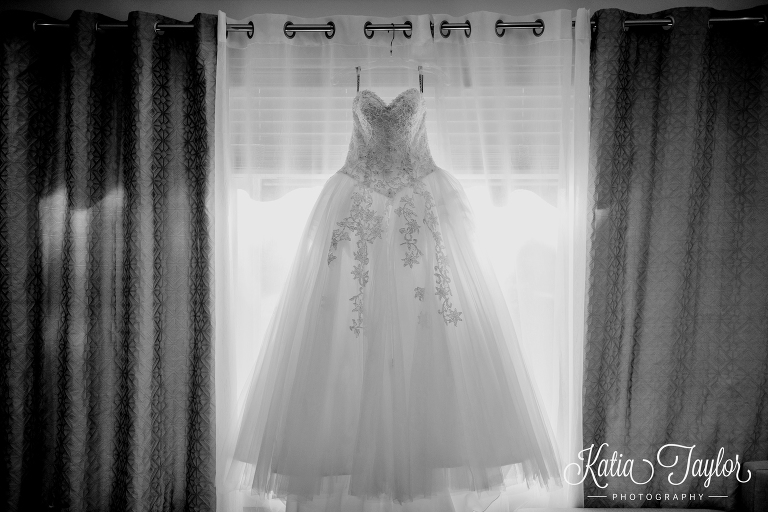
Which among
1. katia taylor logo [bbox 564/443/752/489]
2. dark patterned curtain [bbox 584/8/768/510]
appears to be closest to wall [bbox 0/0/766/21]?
dark patterned curtain [bbox 584/8/768/510]

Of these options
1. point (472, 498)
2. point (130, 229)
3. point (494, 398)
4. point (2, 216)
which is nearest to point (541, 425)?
point (494, 398)

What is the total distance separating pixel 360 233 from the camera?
1677 mm

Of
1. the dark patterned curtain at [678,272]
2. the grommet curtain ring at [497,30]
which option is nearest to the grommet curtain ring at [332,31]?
the grommet curtain ring at [497,30]

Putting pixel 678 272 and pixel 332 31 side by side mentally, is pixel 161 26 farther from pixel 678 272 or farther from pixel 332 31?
pixel 678 272

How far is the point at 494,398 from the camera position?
1589mm

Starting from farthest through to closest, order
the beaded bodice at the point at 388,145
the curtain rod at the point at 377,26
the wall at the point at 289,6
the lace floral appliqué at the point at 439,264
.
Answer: the wall at the point at 289,6, the curtain rod at the point at 377,26, the beaded bodice at the point at 388,145, the lace floral appliqué at the point at 439,264

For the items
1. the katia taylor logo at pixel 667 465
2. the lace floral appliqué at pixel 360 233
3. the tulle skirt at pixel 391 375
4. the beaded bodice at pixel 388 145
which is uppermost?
the beaded bodice at pixel 388 145

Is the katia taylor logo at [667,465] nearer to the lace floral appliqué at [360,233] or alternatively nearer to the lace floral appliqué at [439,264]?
the lace floral appliqué at [439,264]

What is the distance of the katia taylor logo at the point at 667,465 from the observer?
1979mm

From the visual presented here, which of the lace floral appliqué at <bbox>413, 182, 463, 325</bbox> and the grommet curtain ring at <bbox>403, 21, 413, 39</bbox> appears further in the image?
the grommet curtain ring at <bbox>403, 21, 413, 39</bbox>

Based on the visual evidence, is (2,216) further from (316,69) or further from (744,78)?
(744,78)

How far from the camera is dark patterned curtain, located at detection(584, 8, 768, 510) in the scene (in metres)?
1.98

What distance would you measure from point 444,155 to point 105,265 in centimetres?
147

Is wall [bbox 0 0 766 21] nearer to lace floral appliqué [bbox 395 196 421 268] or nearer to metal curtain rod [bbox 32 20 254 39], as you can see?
metal curtain rod [bbox 32 20 254 39]
